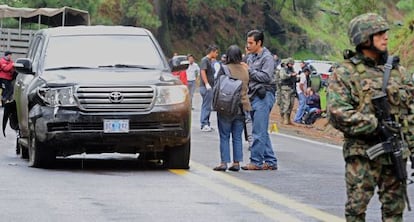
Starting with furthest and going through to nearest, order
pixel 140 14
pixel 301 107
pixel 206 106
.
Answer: pixel 140 14
pixel 301 107
pixel 206 106

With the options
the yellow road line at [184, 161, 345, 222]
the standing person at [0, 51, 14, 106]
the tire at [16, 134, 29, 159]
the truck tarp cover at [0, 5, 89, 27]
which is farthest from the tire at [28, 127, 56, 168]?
the truck tarp cover at [0, 5, 89, 27]

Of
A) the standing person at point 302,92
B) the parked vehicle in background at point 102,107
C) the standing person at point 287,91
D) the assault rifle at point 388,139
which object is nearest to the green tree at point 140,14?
the standing person at point 302,92

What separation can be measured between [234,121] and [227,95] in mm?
459

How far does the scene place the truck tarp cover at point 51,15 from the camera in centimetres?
3559

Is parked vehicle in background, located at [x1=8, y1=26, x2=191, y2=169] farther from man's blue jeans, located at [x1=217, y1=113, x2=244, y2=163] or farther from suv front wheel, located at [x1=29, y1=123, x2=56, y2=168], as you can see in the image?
man's blue jeans, located at [x1=217, y1=113, x2=244, y2=163]

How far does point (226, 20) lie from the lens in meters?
65.2

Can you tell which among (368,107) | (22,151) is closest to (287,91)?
(22,151)

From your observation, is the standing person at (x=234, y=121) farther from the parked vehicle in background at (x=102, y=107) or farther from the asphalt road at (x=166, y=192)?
the parked vehicle in background at (x=102, y=107)

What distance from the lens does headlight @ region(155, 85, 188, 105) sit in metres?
13.9

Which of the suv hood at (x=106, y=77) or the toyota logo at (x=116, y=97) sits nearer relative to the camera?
the toyota logo at (x=116, y=97)

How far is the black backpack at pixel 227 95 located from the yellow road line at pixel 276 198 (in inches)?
30.9

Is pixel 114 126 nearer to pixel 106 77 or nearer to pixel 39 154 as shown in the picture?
pixel 106 77

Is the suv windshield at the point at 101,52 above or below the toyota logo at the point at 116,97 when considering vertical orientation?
above

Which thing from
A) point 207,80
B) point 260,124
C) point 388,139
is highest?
point 388,139
